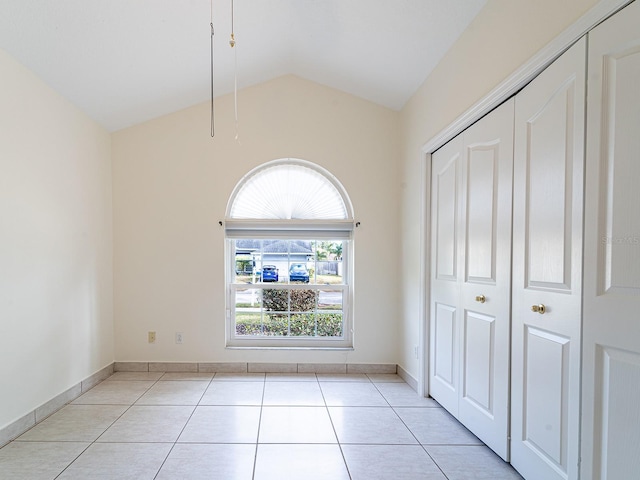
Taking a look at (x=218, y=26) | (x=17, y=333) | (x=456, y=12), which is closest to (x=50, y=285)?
(x=17, y=333)

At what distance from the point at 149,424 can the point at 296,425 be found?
40.3 inches

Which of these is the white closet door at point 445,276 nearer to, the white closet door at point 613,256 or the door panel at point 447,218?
the door panel at point 447,218

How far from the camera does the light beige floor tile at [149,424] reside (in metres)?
2.56

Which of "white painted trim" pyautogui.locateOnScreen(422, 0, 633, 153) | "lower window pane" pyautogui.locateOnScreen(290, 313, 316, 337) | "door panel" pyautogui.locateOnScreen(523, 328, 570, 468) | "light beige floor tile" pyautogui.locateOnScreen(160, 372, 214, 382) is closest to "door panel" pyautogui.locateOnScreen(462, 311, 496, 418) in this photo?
"door panel" pyautogui.locateOnScreen(523, 328, 570, 468)

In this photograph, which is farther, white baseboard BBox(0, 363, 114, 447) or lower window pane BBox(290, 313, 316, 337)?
lower window pane BBox(290, 313, 316, 337)

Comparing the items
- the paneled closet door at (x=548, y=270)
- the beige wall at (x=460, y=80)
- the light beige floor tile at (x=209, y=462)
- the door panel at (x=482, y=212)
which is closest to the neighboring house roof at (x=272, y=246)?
the beige wall at (x=460, y=80)

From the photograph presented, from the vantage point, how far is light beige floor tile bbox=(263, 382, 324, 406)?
319 centimetres

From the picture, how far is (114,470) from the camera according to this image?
2178 mm

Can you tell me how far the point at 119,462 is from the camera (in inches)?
89.1

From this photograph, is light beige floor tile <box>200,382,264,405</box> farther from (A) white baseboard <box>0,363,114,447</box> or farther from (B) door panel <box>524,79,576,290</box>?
(B) door panel <box>524,79,576,290</box>

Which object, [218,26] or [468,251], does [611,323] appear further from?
[218,26]

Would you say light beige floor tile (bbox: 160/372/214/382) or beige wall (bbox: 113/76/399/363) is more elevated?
beige wall (bbox: 113/76/399/363)

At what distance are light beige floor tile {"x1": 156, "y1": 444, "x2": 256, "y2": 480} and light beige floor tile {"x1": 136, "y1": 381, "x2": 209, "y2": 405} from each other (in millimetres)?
791

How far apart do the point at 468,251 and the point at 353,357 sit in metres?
1.89
